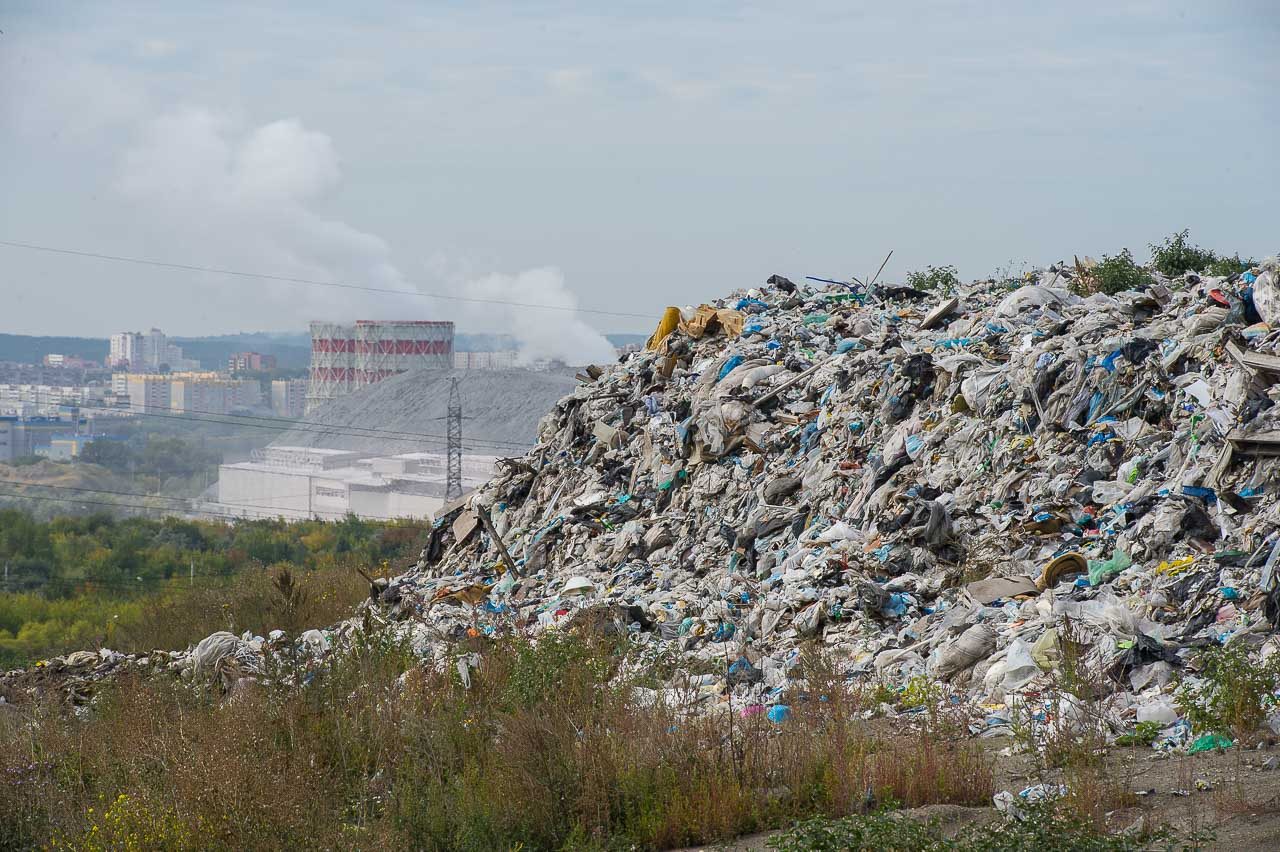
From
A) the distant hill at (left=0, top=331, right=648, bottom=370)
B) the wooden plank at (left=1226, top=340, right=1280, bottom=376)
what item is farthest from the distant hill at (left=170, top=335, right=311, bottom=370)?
the wooden plank at (left=1226, top=340, right=1280, bottom=376)

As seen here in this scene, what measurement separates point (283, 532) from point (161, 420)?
47.6 meters

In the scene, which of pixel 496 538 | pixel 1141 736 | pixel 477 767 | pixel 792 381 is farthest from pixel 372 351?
pixel 1141 736

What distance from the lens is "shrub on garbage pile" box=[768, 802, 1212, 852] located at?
3.55 meters

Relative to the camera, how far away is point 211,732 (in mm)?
5121

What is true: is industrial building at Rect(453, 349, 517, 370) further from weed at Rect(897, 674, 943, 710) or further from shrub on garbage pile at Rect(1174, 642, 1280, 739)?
shrub on garbage pile at Rect(1174, 642, 1280, 739)

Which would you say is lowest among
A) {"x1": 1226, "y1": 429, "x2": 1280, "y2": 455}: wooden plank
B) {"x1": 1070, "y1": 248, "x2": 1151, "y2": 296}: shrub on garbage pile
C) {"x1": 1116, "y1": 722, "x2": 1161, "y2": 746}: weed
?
{"x1": 1116, "y1": 722, "x2": 1161, "y2": 746}: weed

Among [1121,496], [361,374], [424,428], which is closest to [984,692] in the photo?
[1121,496]

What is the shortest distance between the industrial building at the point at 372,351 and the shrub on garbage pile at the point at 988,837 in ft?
228

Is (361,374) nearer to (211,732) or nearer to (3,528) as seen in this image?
(3,528)

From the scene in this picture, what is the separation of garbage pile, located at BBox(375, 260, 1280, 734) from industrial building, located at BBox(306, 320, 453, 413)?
60.7 m

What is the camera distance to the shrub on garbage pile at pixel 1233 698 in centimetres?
479

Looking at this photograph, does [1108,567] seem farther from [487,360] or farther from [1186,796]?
[487,360]

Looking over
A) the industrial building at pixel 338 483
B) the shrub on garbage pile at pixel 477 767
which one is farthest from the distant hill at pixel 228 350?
the shrub on garbage pile at pixel 477 767

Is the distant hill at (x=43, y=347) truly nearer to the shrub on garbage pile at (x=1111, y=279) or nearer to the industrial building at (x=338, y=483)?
the industrial building at (x=338, y=483)
